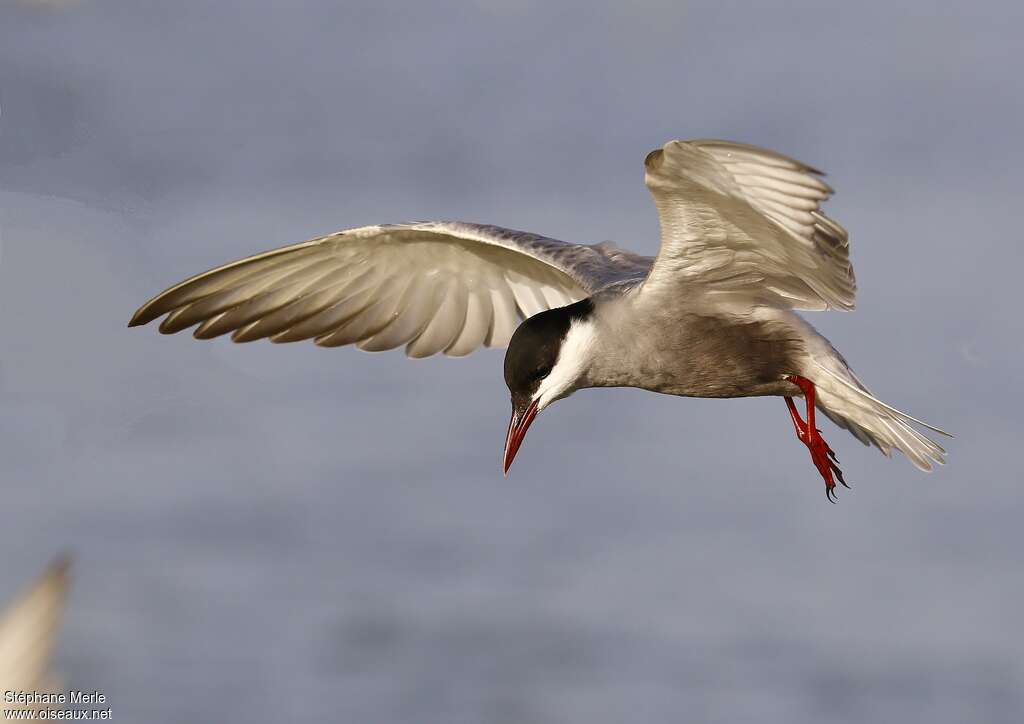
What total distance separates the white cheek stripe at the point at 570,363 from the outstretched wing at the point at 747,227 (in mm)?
294

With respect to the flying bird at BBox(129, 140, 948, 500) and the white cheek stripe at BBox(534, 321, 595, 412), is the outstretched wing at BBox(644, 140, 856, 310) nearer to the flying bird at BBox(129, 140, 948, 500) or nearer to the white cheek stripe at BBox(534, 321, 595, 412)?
the flying bird at BBox(129, 140, 948, 500)

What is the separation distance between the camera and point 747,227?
215 inches

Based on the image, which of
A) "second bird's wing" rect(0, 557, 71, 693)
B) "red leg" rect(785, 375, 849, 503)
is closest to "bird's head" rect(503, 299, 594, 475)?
"red leg" rect(785, 375, 849, 503)

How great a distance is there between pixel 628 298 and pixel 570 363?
33 cm

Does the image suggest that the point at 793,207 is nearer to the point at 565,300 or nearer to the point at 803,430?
the point at 803,430

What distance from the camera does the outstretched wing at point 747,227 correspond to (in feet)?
16.2

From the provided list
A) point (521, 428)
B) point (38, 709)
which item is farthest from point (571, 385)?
point (38, 709)

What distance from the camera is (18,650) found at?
347cm

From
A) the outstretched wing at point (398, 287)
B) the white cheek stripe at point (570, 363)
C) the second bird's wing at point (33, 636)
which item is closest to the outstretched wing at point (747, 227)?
the white cheek stripe at point (570, 363)

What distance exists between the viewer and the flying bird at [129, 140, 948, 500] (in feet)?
17.2

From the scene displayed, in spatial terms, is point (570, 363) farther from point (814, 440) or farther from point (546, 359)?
point (814, 440)

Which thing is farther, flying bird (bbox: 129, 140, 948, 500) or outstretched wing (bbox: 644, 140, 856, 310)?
flying bird (bbox: 129, 140, 948, 500)

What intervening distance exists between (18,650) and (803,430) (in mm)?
3721

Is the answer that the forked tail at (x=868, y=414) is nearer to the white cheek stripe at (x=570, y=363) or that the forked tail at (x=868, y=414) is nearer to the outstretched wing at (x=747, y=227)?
the outstretched wing at (x=747, y=227)
